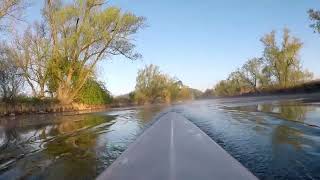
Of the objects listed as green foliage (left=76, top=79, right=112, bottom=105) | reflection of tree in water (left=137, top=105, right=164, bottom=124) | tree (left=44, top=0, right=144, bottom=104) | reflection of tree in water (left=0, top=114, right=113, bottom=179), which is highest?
tree (left=44, top=0, right=144, bottom=104)

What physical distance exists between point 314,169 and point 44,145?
7013 mm

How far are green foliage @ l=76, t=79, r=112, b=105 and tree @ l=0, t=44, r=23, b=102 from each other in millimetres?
8572

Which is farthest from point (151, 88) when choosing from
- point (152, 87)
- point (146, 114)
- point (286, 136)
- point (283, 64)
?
point (286, 136)

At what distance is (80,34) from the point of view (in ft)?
127

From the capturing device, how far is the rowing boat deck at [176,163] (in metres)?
5.47

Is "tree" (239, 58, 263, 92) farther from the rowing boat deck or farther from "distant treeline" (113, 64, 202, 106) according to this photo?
the rowing boat deck

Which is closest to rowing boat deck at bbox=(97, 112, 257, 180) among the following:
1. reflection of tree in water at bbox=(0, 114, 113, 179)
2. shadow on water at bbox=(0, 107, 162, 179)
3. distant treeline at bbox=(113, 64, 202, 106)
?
shadow on water at bbox=(0, 107, 162, 179)

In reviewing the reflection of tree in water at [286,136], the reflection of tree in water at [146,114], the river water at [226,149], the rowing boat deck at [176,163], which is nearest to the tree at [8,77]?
the reflection of tree in water at [146,114]

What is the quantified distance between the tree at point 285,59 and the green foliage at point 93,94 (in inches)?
1370

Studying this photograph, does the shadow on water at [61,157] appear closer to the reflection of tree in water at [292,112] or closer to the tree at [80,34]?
the reflection of tree in water at [292,112]

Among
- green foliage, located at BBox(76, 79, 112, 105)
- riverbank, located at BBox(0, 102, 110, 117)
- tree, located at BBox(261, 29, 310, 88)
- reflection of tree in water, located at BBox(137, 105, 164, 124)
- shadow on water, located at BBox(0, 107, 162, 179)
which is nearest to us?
shadow on water, located at BBox(0, 107, 162, 179)

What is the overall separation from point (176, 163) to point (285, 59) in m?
69.0

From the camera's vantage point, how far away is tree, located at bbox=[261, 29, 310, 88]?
6944cm

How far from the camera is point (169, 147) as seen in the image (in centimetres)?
774
